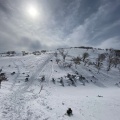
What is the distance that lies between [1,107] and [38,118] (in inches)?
205

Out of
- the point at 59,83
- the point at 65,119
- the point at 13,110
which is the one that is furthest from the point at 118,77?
the point at 13,110

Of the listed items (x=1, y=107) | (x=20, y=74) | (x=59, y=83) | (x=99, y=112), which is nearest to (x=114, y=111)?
(x=99, y=112)

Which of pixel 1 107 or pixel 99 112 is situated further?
pixel 99 112

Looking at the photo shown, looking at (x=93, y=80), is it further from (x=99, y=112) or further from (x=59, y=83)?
(x=99, y=112)

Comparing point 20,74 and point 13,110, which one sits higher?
A: point 20,74

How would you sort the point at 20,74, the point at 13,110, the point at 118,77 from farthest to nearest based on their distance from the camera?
1. the point at 118,77
2. the point at 20,74
3. the point at 13,110

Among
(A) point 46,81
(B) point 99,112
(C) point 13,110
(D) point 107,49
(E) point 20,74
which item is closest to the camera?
(C) point 13,110

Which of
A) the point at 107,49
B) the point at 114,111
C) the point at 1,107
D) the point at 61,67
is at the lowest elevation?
the point at 114,111

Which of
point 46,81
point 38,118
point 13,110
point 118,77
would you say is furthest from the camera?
point 118,77

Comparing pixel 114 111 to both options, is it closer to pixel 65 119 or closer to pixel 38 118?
pixel 65 119

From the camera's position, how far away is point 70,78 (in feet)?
150

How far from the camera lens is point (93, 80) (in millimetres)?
50312

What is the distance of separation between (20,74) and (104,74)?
3822 cm

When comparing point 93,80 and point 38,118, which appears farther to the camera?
point 93,80
